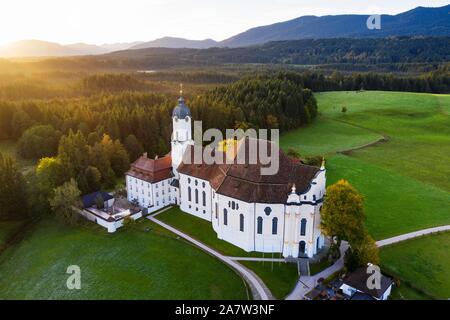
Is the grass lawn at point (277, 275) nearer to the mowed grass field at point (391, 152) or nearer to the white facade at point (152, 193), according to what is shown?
the mowed grass field at point (391, 152)

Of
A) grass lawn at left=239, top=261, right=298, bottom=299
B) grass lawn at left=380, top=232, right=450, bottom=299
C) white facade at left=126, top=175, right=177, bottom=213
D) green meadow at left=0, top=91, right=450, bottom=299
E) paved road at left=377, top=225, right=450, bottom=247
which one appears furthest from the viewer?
white facade at left=126, top=175, right=177, bottom=213

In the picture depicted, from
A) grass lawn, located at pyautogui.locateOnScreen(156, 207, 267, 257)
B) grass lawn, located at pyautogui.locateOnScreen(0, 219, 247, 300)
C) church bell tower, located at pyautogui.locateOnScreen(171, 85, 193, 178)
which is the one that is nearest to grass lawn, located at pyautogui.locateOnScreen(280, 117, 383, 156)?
church bell tower, located at pyautogui.locateOnScreen(171, 85, 193, 178)

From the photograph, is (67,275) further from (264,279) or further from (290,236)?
(290,236)

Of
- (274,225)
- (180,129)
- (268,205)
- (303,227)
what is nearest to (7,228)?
(180,129)

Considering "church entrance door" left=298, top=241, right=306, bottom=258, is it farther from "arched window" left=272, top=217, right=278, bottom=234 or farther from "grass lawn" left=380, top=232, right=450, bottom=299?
"grass lawn" left=380, top=232, right=450, bottom=299
